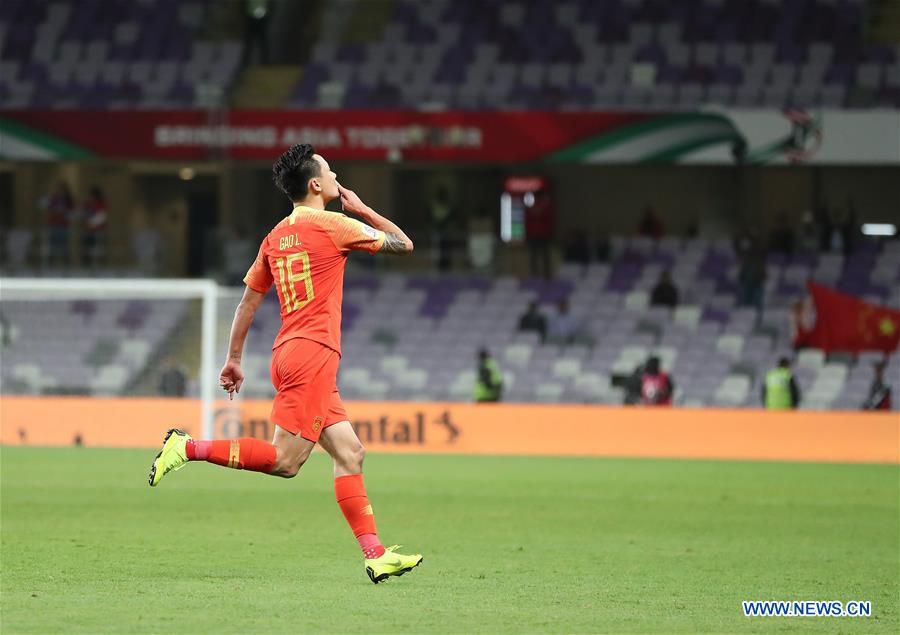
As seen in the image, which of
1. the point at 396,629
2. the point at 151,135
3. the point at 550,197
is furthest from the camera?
the point at 550,197

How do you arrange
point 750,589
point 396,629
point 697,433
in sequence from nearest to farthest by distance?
point 396,629 → point 750,589 → point 697,433

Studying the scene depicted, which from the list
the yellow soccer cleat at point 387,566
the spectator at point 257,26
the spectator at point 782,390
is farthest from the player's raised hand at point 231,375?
the spectator at point 257,26

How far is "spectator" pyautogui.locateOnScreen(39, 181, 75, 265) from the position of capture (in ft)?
102

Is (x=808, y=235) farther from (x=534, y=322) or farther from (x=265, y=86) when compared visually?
(x=265, y=86)

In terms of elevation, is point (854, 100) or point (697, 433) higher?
point (854, 100)

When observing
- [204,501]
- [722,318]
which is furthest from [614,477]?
[722,318]

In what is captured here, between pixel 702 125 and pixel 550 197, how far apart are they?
16.7 feet

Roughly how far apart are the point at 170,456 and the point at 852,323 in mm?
19399

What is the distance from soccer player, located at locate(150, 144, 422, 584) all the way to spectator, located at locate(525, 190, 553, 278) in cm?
2234

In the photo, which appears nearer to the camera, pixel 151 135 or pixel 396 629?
pixel 396 629

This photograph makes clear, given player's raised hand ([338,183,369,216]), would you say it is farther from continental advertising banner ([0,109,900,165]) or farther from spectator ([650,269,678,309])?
spectator ([650,269,678,309])

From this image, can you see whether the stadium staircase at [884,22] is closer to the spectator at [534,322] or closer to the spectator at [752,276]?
the spectator at [752,276]

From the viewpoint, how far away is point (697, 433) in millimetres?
22094

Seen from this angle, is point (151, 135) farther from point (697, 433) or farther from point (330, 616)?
point (330, 616)
